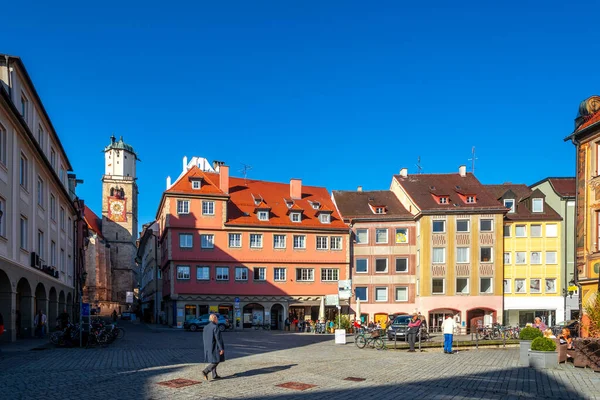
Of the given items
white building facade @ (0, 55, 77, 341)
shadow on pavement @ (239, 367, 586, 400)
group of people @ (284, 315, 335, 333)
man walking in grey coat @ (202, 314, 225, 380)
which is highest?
white building facade @ (0, 55, 77, 341)

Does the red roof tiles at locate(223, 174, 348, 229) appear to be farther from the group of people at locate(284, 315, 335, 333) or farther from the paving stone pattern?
the paving stone pattern

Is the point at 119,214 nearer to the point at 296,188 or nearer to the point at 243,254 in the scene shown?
the point at 296,188

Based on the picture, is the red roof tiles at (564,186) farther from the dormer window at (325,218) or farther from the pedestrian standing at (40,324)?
the pedestrian standing at (40,324)

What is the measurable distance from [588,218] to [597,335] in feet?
29.4

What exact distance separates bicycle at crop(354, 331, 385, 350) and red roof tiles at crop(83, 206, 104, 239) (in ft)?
303

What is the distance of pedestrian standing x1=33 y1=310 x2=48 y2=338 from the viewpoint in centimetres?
3250

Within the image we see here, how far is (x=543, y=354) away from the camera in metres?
18.7

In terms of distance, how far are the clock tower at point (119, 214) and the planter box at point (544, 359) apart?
358ft

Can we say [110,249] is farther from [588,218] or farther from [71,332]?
[588,218]

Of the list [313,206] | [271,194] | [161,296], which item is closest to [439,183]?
[313,206]

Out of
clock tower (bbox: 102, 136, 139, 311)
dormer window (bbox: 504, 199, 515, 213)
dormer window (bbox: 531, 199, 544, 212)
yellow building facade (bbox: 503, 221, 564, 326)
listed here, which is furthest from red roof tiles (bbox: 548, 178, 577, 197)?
clock tower (bbox: 102, 136, 139, 311)

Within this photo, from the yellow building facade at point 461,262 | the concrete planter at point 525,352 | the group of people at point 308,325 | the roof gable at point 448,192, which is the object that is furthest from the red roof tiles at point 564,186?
the concrete planter at point 525,352

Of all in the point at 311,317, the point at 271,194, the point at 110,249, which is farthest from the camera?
the point at 110,249

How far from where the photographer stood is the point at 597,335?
792 inches
